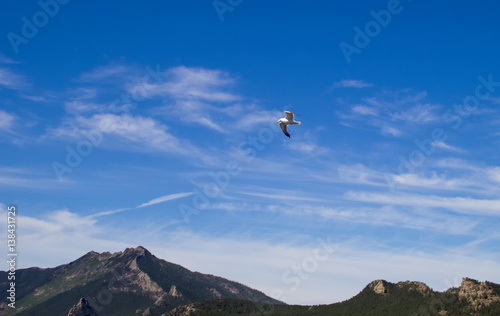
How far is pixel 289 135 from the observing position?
422 ft
